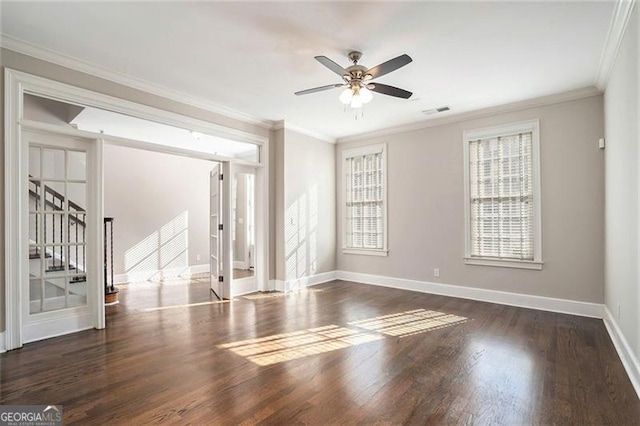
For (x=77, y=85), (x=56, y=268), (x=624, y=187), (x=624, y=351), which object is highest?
(x=77, y=85)

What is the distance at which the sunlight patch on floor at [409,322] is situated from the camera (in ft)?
11.6

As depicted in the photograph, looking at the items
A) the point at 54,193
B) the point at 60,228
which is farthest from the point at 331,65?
the point at 60,228

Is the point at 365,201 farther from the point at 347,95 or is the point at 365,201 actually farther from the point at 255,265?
the point at 347,95

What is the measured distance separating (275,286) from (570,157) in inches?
185

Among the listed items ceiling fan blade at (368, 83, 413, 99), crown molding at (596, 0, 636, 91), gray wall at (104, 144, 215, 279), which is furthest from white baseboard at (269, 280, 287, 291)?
crown molding at (596, 0, 636, 91)

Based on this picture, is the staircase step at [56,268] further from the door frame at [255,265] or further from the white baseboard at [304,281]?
the white baseboard at [304,281]

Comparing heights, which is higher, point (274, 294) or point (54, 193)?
point (54, 193)

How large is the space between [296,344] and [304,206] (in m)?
3.09

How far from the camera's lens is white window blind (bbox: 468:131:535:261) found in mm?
4539

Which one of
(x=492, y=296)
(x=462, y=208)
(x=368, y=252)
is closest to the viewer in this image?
(x=492, y=296)

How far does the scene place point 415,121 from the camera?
17.9ft

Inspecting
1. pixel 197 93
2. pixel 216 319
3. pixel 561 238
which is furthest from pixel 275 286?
pixel 561 238

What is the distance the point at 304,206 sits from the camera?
19.4 feet

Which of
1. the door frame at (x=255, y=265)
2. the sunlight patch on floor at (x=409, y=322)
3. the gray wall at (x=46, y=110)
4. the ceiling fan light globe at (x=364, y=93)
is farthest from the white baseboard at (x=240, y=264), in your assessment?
the ceiling fan light globe at (x=364, y=93)
